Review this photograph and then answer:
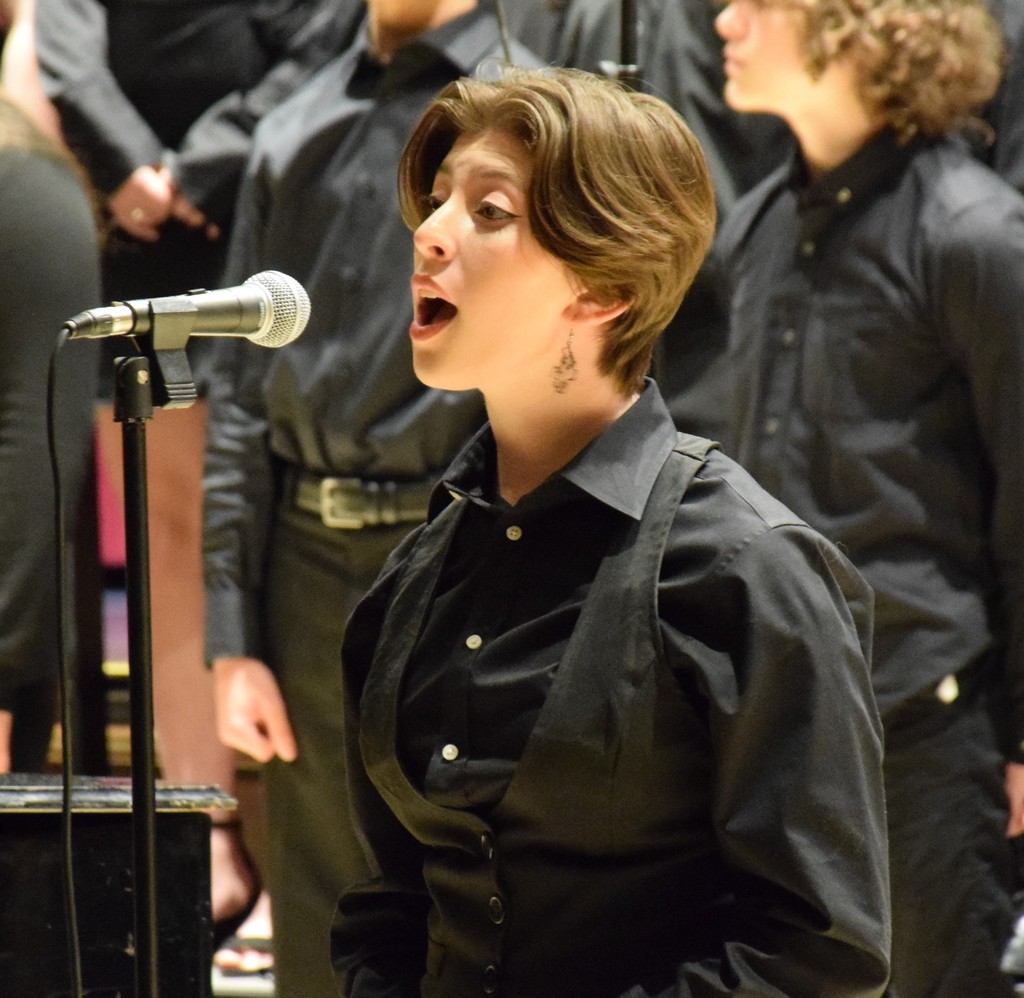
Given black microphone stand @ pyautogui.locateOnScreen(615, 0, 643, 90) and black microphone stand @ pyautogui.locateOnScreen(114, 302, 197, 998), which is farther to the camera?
black microphone stand @ pyautogui.locateOnScreen(615, 0, 643, 90)

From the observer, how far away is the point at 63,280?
Answer: 9.08 ft

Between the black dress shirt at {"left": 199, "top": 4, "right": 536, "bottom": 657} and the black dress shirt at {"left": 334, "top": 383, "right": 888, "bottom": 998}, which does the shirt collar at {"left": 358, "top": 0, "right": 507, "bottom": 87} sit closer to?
the black dress shirt at {"left": 199, "top": 4, "right": 536, "bottom": 657}

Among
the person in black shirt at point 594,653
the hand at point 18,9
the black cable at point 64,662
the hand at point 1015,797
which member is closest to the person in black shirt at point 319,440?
the hand at point 18,9

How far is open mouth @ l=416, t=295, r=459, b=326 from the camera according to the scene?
65.7 inches

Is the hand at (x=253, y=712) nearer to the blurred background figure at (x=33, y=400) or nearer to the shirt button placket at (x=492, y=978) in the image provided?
the blurred background figure at (x=33, y=400)

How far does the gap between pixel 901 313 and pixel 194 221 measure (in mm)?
1513

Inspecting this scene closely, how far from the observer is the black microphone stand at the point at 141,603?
1509 mm

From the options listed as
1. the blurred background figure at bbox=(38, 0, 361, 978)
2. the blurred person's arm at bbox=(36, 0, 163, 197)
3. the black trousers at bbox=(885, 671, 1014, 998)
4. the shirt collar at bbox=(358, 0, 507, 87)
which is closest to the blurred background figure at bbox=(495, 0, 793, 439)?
the shirt collar at bbox=(358, 0, 507, 87)

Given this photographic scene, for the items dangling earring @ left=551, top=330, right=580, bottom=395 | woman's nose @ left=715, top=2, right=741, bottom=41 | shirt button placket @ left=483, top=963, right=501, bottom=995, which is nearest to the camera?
shirt button placket @ left=483, top=963, right=501, bottom=995

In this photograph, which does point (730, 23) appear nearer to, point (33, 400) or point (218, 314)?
point (33, 400)

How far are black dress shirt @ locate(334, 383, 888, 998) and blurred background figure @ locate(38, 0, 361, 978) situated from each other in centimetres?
186

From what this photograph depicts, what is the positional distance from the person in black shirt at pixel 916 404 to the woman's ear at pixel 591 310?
1.00 meters

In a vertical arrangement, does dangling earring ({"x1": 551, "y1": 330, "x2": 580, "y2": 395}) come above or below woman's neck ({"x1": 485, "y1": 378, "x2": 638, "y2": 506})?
above

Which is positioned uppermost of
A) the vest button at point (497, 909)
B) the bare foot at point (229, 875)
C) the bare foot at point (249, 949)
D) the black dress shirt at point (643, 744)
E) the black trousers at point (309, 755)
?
the black dress shirt at point (643, 744)
